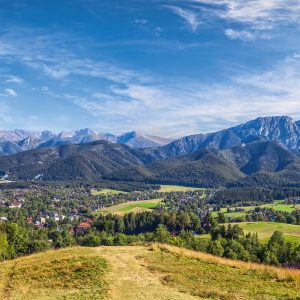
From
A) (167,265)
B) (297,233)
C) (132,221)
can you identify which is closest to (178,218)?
(132,221)

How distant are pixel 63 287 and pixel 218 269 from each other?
10.2 meters

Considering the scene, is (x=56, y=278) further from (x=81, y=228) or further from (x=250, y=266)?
(x=81, y=228)

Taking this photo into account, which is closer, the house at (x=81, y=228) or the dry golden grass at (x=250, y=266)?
the dry golden grass at (x=250, y=266)

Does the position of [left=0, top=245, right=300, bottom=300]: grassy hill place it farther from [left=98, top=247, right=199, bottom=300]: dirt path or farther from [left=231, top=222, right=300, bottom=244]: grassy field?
A: [left=231, top=222, right=300, bottom=244]: grassy field

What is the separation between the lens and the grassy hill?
20.2 meters

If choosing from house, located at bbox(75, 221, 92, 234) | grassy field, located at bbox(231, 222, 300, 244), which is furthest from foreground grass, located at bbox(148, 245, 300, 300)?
house, located at bbox(75, 221, 92, 234)

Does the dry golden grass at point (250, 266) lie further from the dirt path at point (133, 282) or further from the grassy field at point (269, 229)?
the grassy field at point (269, 229)

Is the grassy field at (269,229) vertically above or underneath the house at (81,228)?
underneath

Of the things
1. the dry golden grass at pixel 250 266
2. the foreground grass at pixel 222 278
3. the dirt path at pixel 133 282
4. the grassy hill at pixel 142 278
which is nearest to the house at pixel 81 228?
the dry golden grass at pixel 250 266

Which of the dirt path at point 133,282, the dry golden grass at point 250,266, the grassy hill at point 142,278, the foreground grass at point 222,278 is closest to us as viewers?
the dirt path at point 133,282

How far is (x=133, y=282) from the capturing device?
73.2ft

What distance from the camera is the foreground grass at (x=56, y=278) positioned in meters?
21.0

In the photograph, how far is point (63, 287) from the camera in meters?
22.3

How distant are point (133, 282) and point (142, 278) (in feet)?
3.69
